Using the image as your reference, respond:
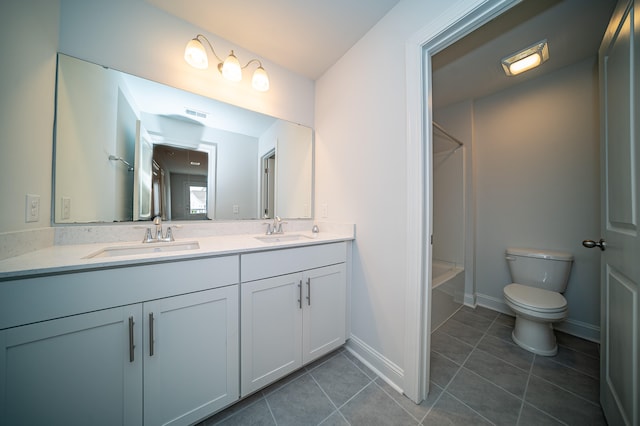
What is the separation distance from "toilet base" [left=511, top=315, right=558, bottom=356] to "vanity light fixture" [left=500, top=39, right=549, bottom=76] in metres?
2.07

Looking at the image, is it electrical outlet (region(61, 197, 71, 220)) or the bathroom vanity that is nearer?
the bathroom vanity

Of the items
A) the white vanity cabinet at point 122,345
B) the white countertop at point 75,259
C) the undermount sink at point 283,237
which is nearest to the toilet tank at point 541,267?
the undermount sink at point 283,237

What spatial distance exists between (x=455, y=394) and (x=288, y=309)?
1099 mm

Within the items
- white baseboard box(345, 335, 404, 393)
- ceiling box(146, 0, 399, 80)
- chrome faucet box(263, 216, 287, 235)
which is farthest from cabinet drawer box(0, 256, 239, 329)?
ceiling box(146, 0, 399, 80)

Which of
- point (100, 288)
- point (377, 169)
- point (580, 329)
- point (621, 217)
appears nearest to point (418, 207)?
point (377, 169)

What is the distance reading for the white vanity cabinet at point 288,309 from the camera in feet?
3.47

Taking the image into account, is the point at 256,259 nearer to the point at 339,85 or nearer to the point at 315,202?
the point at 315,202

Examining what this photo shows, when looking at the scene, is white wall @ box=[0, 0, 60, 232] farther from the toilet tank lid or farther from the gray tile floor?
the toilet tank lid

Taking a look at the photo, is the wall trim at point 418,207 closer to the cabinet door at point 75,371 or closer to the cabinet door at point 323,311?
the cabinet door at point 323,311

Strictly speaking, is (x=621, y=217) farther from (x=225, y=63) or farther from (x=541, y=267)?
(x=225, y=63)

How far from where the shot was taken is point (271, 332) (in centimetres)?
113

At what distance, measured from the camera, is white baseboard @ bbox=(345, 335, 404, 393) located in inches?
47.0

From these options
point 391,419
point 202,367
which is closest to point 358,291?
point 391,419

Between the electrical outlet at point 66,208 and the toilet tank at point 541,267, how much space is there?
3.35 m
